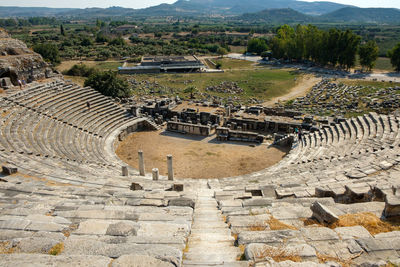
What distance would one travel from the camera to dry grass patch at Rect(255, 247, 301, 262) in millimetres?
5904

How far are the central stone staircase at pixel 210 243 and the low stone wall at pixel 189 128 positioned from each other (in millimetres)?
19961

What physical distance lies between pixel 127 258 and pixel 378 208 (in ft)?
24.2

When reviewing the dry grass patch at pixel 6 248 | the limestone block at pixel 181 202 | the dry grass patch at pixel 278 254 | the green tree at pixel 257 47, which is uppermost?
the green tree at pixel 257 47

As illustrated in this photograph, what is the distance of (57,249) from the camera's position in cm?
609

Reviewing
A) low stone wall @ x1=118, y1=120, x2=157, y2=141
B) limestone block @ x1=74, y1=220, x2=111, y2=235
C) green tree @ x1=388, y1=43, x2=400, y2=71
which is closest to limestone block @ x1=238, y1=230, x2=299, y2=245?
limestone block @ x1=74, y1=220, x2=111, y2=235

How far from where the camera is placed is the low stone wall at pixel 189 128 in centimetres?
3032

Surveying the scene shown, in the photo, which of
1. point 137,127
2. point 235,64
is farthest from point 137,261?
point 235,64

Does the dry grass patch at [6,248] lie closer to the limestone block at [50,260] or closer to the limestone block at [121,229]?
the limestone block at [50,260]

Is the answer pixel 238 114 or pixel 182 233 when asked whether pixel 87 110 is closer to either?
pixel 238 114

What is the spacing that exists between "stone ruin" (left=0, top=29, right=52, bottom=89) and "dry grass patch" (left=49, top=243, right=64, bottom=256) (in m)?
28.7

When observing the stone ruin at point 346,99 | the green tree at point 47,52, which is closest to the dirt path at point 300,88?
the stone ruin at point 346,99

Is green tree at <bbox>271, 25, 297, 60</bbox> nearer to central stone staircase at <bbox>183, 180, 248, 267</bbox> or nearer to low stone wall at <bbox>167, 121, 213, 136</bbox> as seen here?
low stone wall at <bbox>167, 121, 213, 136</bbox>

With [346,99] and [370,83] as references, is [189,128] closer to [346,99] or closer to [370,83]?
[346,99]

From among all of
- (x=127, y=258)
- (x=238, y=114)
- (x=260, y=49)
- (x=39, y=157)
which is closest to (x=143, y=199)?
(x=127, y=258)
